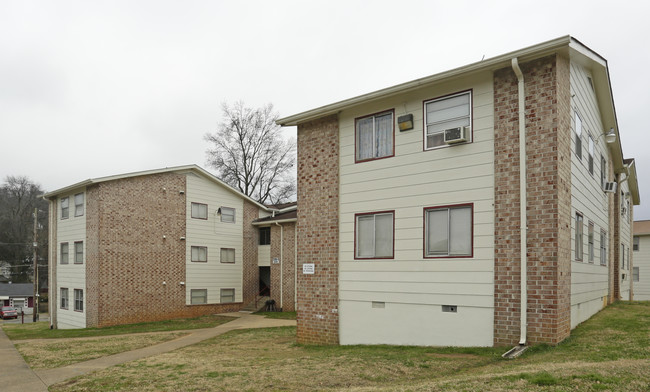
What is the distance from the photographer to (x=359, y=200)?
42.4 feet

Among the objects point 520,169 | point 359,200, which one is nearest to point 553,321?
point 520,169

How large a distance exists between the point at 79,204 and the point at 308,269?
1689 cm

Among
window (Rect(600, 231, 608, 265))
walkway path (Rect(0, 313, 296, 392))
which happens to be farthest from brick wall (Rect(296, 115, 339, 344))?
window (Rect(600, 231, 608, 265))

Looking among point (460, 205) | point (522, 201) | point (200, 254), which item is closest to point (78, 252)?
point (200, 254)

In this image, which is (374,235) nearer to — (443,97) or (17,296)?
(443,97)

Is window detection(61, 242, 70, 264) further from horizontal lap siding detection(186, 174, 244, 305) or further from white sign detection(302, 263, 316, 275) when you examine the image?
white sign detection(302, 263, 316, 275)

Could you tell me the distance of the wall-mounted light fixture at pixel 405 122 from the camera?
11.9m

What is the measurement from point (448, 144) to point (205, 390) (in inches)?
275

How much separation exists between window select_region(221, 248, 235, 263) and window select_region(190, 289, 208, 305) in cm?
214

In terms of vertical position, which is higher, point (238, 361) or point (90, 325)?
point (238, 361)

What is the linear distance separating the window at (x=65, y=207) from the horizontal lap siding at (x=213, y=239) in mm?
6224

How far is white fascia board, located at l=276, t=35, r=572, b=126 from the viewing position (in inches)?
384

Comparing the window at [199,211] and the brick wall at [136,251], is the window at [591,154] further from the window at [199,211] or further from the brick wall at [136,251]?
the window at [199,211]

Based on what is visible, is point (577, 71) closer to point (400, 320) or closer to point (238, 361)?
point (400, 320)
